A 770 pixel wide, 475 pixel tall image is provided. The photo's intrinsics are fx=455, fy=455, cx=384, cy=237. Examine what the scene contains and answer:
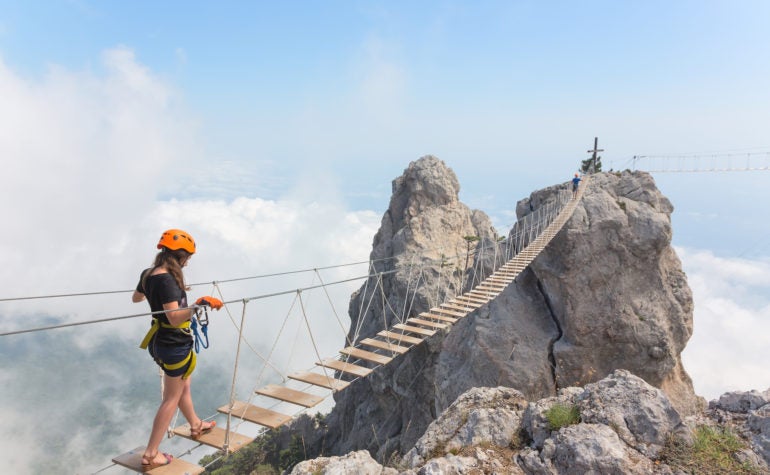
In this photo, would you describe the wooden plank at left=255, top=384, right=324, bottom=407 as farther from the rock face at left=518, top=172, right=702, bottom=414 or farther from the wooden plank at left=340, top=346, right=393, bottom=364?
the rock face at left=518, top=172, right=702, bottom=414

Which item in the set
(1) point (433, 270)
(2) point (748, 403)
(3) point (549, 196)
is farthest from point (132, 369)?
(2) point (748, 403)

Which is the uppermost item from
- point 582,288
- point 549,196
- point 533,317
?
point 549,196

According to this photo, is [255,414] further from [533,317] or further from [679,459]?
[533,317]

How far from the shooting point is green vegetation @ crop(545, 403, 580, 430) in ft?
13.4

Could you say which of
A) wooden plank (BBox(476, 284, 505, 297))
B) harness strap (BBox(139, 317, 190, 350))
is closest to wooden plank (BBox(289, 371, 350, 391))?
harness strap (BBox(139, 317, 190, 350))

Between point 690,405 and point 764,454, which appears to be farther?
point 690,405

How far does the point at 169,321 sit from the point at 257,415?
157cm

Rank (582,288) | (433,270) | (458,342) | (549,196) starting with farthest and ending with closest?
(433,270)
(549,196)
(458,342)
(582,288)

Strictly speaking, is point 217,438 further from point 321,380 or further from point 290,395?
point 321,380

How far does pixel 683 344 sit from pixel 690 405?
2065 mm

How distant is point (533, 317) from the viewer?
1580 cm

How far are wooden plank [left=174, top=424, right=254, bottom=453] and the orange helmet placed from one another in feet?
5.26

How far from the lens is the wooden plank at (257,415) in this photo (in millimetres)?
4238

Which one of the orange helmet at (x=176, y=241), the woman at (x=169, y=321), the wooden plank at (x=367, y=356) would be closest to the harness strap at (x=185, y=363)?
the woman at (x=169, y=321)
